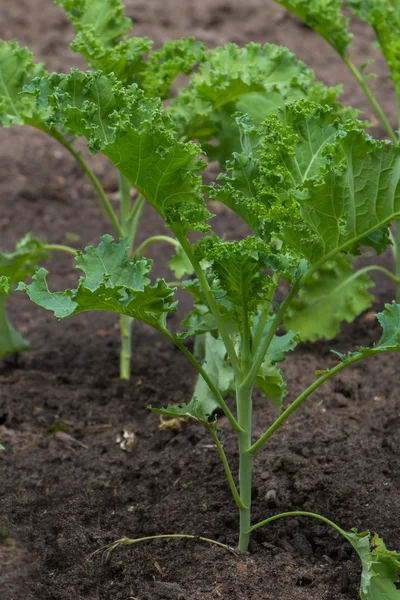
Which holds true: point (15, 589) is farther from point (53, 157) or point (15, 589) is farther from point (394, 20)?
point (53, 157)

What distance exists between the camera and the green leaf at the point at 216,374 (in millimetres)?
3732

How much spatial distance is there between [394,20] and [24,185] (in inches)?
121

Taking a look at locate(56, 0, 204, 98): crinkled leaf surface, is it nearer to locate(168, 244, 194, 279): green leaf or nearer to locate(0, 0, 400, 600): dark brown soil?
locate(168, 244, 194, 279): green leaf

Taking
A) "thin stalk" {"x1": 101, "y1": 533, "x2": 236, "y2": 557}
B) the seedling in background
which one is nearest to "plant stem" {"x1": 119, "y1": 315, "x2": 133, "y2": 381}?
the seedling in background

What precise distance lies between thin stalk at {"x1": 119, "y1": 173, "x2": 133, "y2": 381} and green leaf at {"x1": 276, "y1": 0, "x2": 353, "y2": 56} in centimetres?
117

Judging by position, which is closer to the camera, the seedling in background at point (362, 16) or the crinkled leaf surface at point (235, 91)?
the crinkled leaf surface at point (235, 91)

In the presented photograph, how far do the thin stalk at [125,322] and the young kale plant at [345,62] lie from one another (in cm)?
81

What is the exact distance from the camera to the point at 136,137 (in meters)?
2.67

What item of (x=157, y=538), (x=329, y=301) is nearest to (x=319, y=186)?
(x=157, y=538)

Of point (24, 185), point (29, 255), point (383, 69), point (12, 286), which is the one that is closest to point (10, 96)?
point (29, 255)

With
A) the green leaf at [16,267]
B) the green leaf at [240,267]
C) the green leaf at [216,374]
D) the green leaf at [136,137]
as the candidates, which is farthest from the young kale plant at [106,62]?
the green leaf at [240,267]

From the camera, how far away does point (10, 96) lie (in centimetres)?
403

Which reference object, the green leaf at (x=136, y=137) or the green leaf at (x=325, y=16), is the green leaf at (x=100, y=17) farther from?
the green leaf at (x=136, y=137)

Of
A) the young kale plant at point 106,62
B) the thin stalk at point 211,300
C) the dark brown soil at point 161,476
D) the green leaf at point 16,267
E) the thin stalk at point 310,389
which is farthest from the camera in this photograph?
the green leaf at point 16,267
